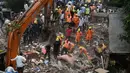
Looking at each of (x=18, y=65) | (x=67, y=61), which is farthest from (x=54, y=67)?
(x=18, y=65)

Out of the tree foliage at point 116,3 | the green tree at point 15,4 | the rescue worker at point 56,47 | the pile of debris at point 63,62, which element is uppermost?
the green tree at point 15,4

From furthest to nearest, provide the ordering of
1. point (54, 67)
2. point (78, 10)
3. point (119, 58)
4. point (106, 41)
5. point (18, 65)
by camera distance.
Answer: point (78, 10)
point (106, 41)
point (119, 58)
point (54, 67)
point (18, 65)

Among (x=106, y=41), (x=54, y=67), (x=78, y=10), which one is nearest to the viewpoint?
(x=54, y=67)

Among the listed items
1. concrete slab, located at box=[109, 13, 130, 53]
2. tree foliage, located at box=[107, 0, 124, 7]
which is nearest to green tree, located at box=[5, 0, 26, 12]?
tree foliage, located at box=[107, 0, 124, 7]

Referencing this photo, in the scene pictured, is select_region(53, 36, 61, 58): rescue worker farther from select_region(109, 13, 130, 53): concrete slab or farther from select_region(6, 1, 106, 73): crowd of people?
select_region(109, 13, 130, 53): concrete slab

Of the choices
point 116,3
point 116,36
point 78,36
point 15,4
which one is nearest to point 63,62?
point 78,36

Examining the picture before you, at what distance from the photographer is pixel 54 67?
51.3ft

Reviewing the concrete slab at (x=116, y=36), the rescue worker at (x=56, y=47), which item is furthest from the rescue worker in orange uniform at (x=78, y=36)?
the rescue worker at (x=56, y=47)

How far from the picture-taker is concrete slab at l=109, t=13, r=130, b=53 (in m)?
16.9

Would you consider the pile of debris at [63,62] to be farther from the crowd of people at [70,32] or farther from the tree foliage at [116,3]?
the tree foliage at [116,3]

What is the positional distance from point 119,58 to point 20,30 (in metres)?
6.66

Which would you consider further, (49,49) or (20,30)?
(49,49)

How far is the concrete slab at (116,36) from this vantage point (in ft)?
55.4

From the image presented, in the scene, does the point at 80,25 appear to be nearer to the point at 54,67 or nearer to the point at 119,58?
the point at 119,58
